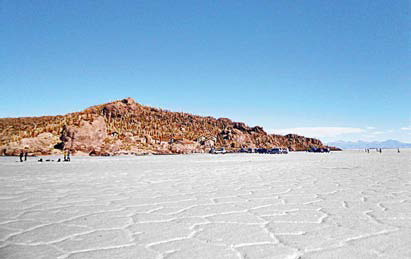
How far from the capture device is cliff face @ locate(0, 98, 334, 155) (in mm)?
26625

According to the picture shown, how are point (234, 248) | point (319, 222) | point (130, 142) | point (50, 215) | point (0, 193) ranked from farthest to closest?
point (130, 142) → point (0, 193) → point (50, 215) → point (319, 222) → point (234, 248)

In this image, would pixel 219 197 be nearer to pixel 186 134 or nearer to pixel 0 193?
pixel 0 193

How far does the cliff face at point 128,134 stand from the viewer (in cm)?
2662

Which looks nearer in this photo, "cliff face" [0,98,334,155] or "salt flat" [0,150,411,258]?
"salt flat" [0,150,411,258]

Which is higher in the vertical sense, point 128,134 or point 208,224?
point 128,134

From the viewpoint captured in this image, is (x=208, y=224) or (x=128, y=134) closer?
(x=208, y=224)

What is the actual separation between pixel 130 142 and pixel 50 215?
1297 inches

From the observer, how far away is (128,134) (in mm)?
40031

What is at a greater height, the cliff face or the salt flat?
the cliff face

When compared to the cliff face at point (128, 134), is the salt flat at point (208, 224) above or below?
below

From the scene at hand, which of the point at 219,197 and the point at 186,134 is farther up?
the point at 186,134

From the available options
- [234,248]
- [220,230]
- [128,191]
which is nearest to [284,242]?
[234,248]

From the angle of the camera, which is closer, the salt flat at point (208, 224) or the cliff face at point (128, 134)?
the salt flat at point (208, 224)

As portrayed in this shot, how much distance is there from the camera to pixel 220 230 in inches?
125
